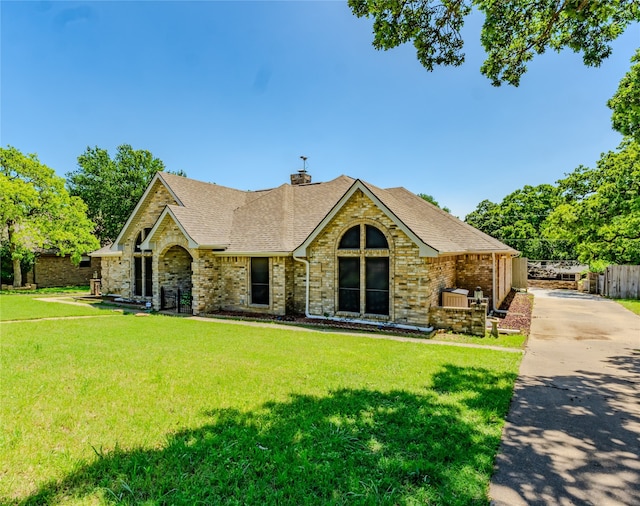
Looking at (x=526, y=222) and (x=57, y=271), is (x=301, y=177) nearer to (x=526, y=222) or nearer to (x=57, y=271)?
(x=57, y=271)

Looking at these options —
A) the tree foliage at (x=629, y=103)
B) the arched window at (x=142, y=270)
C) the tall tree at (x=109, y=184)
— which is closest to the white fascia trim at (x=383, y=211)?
the tree foliage at (x=629, y=103)

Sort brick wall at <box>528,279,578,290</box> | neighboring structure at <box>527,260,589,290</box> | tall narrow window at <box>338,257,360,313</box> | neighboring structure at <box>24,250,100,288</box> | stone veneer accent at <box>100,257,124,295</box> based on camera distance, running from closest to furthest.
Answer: tall narrow window at <box>338,257,360,313</box> → stone veneer accent at <box>100,257,124,295</box> → brick wall at <box>528,279,578,290</box> → neighboring structure at <box>24,250,100,288</box> → neighboring structure at <box>527,260,589,290</box>

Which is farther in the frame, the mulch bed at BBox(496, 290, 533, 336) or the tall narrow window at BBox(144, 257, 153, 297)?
the tall narrow window at BBox(144, 257, 153, 297)

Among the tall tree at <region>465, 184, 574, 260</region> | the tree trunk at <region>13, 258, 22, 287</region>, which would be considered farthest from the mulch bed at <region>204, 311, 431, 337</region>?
the tall tree at <region>465, 184, 574, 260</region>

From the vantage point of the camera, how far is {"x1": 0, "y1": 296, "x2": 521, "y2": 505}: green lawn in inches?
154

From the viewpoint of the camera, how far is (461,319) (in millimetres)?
12812

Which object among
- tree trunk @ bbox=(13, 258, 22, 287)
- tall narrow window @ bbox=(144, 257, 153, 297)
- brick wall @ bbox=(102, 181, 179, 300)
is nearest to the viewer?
brick wall @ bbox=(102, 181, 179, 300)

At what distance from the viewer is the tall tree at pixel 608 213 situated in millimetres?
22672

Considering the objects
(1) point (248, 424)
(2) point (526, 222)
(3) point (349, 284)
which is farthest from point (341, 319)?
(2) point (526, 222)

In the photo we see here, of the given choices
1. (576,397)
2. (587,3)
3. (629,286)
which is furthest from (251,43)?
(629,286)

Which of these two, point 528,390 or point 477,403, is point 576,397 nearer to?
point 528,390

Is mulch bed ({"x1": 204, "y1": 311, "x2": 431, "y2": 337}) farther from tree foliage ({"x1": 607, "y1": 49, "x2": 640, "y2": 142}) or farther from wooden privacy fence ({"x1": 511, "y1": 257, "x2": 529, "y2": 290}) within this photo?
wooden privacy fence ({"x1": 511, "y1": 257, "x2": 529, "y2": 290})

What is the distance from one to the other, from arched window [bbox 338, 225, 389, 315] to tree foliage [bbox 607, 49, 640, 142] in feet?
29.1

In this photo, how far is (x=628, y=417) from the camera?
5961 millimetres
